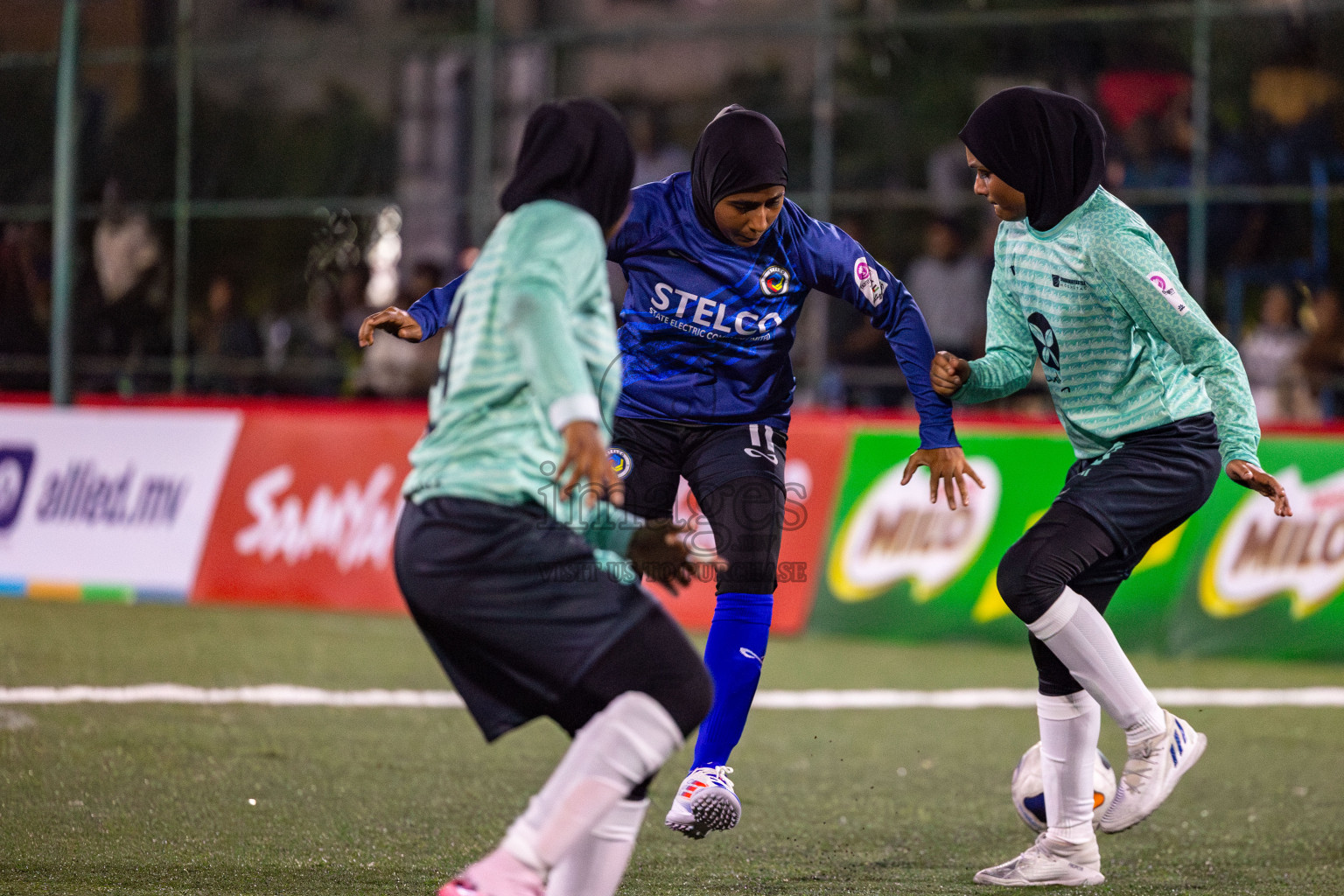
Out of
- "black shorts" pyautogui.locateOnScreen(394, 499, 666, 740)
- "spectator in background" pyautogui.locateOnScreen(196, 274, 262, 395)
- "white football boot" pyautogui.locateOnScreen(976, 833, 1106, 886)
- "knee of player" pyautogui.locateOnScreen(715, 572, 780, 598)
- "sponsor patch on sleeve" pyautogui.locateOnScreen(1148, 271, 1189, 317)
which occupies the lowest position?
"spectator in background" pyautogui.locateOnScreen(196, 274, 262, 395)

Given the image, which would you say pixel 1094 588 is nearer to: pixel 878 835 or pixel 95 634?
pixel 878 835

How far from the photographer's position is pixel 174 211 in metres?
20.4

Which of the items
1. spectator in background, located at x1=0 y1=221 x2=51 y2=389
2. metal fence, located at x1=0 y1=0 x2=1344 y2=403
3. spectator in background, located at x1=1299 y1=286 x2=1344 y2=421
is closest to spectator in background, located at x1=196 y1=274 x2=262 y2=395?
metal fence, located at x1=0 y1=0 x2=1344 y2=403

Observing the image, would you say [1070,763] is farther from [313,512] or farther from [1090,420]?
[313,512]

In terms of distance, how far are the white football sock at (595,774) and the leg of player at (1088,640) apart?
66.5 inches

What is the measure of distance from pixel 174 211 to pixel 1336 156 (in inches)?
489

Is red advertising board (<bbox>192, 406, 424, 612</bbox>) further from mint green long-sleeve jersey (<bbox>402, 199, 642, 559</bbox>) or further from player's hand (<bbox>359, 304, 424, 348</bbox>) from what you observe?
mint green long-sleeve jersey (<bbox>402, 199, 642, 559</bbox>)

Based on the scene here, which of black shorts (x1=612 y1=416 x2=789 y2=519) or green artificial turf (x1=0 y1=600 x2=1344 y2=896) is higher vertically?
black shorts (x1=612 y1=416 x2=789 y2=519)

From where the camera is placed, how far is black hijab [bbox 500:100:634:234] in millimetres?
3979

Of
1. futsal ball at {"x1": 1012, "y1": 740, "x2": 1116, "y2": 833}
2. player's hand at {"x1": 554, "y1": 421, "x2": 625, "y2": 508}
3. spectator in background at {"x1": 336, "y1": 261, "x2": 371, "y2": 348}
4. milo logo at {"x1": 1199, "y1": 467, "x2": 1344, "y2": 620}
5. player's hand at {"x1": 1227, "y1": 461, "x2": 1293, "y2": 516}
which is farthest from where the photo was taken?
spectator in background at {"x1": 336, "y1": 261, "x2": 371, "y2": 348}

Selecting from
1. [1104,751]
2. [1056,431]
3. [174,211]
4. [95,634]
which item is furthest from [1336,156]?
[174,211]

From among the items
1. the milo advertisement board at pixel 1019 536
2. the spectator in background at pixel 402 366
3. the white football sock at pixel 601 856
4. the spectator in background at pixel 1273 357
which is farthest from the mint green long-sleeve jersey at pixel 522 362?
the spectator in background at pixel 402 366

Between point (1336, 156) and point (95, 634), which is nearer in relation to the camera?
point (95, 634)

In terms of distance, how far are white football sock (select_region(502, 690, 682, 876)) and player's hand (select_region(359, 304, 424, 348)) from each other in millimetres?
1644
